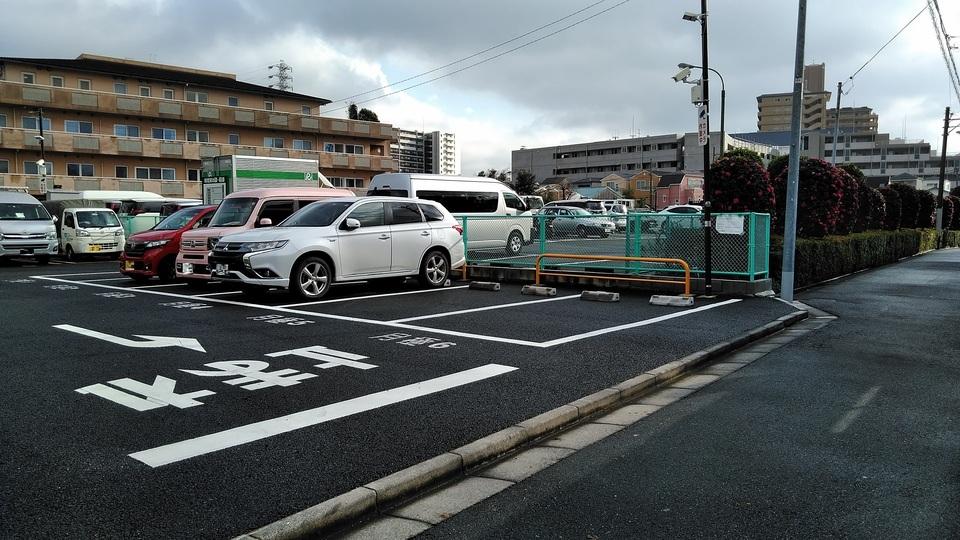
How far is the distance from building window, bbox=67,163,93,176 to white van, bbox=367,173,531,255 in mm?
32781

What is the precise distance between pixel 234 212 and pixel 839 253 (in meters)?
14.7

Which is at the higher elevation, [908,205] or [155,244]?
[908,205]

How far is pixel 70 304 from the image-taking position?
34.4 ft

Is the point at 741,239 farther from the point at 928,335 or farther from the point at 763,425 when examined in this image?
the point at 763,425

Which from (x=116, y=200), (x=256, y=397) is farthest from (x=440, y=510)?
(x=116, y=200)

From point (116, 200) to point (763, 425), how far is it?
32038 millimetres

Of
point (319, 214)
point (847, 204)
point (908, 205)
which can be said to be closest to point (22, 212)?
point (319, 214)

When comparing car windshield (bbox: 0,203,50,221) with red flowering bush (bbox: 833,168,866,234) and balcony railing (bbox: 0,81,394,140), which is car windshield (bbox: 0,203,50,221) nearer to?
red flowering bush (bbox: 833,168,866,234)

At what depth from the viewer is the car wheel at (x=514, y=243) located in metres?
14.7

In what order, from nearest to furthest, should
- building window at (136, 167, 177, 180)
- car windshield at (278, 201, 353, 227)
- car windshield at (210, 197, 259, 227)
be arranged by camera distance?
car windshield at (278, 201, 353, 227)
car windshield at (210, 197, 259, 227)
building window at (136, 167, 177, 180)

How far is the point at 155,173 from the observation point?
44.5 meters

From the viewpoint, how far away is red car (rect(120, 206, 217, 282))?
13750mm

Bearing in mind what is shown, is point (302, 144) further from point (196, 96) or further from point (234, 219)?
point (234, 219)

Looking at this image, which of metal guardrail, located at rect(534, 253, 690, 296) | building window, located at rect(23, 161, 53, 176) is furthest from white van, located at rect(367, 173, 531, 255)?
building window, located at rect(23, 161, 53, 176)
